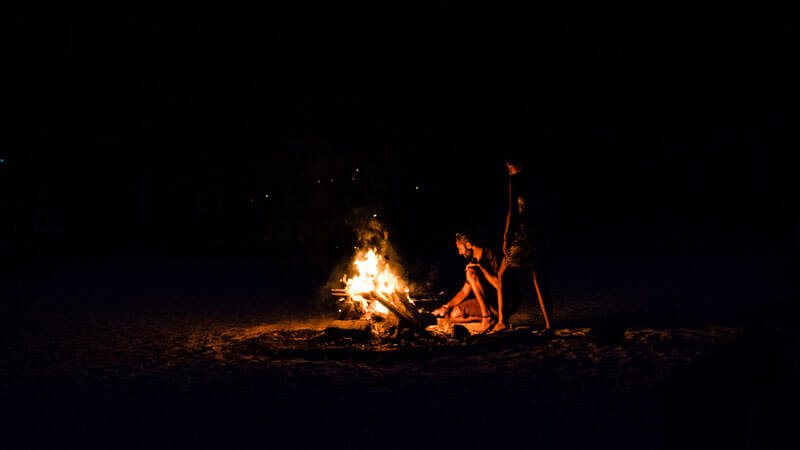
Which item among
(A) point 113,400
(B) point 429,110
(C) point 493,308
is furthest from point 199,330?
(B) point 429,110

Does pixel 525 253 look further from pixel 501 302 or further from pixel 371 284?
pixel 371 284

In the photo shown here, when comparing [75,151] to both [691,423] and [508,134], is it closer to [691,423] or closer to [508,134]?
[508,134]

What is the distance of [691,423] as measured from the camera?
3684 millimetres

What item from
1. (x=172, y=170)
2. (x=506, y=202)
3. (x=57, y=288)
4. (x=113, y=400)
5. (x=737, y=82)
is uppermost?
(x=737, y=82)

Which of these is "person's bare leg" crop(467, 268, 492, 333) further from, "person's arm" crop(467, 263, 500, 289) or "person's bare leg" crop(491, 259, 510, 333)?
"person's bare leg" crop(491, 259, 510, 333)

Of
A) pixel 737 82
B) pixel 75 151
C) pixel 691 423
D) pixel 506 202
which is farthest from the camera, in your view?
pixel 75 151

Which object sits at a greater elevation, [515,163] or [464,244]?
[515,163]

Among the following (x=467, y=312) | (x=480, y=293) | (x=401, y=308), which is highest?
(x=480, y=293)

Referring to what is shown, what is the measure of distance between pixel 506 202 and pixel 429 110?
1888 mm

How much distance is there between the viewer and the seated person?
894cm

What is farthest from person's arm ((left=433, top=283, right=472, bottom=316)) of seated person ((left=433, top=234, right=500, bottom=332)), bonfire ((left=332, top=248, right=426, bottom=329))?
bonfire ((left=332, top=248, right=426, bottom=329))

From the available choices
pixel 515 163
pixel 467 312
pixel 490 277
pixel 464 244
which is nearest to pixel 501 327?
pixel 490 277

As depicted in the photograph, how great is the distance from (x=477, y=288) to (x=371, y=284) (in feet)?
4.59

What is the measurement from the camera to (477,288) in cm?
907
